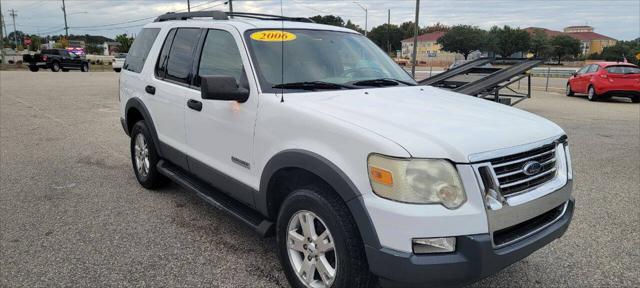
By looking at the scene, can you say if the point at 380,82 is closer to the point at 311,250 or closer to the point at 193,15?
the point at 311,250

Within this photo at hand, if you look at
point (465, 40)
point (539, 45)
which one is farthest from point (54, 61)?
point (539, 45)

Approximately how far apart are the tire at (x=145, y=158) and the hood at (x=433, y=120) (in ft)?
8.03

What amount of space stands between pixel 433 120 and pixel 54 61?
3789cm

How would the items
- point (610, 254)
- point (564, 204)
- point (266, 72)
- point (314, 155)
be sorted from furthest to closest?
point (610, 254)
point (266, 72)
point (564, 204)
point (314, 155)

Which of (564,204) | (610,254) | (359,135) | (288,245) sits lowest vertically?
(610,254)

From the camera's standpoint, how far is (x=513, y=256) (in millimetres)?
2457

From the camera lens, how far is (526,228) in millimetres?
2635

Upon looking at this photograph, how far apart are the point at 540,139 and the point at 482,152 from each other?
58cm

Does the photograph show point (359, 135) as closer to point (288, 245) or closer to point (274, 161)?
point (274, 161)

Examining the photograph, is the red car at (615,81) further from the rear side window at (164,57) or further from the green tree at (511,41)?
the green tree at (511,41)

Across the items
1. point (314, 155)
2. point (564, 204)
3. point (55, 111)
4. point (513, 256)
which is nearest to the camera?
point (513, 256)

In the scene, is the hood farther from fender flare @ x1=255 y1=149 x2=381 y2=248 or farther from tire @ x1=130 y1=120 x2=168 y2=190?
tire @ x1=130 y1=120 x2=168 y2=190

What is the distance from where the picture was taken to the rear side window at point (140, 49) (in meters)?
5.05

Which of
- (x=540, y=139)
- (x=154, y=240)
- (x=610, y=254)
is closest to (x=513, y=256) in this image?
(x=540, y=139)
